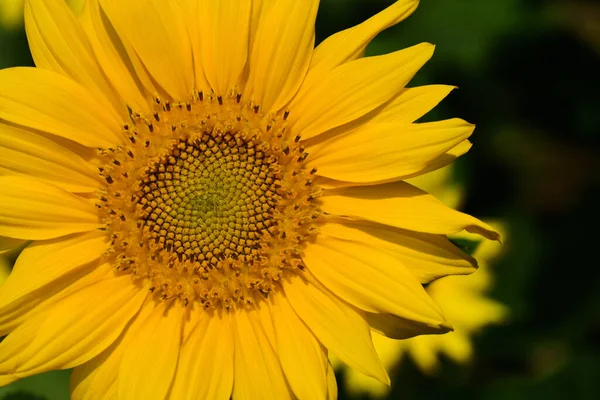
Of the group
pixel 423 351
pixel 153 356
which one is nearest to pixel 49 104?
pixel 153 356

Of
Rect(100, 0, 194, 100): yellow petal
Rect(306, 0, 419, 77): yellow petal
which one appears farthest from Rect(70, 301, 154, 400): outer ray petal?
Rect(306, 0, 419, 77): yellow petal

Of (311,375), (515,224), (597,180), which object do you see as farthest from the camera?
(597,180)

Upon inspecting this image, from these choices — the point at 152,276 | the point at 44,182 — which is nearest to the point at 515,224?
the point at 152,276

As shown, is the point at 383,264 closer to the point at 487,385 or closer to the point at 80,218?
the point at 80,218

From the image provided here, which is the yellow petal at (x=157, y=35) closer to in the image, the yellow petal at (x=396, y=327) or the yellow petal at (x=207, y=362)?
the yellow petal at (x=207, y=362)

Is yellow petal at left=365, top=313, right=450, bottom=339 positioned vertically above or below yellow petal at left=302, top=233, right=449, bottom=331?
below

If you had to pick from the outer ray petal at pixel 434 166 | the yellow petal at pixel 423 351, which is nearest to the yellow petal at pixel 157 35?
the outer ray petal at pixel 434 166

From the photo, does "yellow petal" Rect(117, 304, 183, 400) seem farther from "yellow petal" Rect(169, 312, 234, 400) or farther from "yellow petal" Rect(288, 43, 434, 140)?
"yellow petal" Rect(288, 43, 434, 140)
